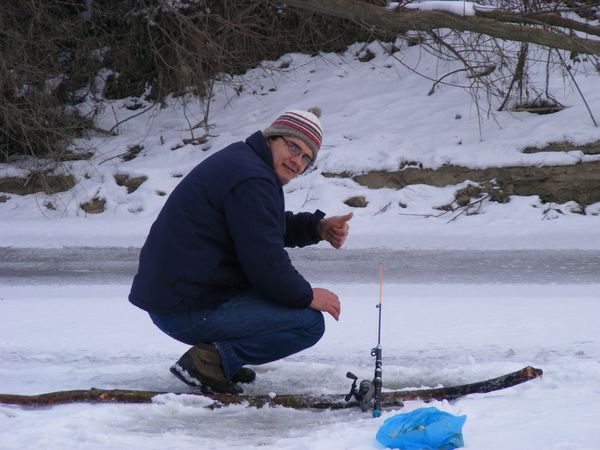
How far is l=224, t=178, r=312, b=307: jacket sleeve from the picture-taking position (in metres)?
3.93

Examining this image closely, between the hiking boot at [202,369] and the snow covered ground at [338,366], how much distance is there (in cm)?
12

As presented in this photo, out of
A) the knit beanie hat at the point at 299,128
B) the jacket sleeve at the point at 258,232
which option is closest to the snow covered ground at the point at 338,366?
the jacket sleeve at the point at 258,232

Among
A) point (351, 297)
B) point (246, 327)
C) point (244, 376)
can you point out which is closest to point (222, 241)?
point (246, 327)

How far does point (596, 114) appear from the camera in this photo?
1113 cm

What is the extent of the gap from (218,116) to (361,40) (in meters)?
2.80

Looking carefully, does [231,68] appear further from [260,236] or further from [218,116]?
[260,236]

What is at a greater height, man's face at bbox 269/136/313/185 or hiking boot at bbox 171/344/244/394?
man's face at bbox 269/136/313/185

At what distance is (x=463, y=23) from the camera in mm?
10164

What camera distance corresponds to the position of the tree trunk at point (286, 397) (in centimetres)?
408

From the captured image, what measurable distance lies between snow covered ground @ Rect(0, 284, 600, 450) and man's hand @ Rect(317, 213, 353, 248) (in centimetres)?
67

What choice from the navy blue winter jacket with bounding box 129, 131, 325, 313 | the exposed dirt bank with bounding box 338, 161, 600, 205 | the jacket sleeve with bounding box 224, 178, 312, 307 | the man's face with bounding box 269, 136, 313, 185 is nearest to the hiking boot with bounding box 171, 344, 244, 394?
the navy blue winter jacket with bounding box 129, 131, 325, 313

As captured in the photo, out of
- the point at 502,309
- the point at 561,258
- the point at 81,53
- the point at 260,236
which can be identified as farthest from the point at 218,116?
the point at 260,236

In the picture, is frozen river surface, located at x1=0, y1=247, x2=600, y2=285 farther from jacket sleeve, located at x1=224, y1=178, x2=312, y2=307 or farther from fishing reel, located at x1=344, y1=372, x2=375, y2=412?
jacket sleeve, located at x1=224, y1=178, x2=312, y2=307

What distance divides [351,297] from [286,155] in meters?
2.73
